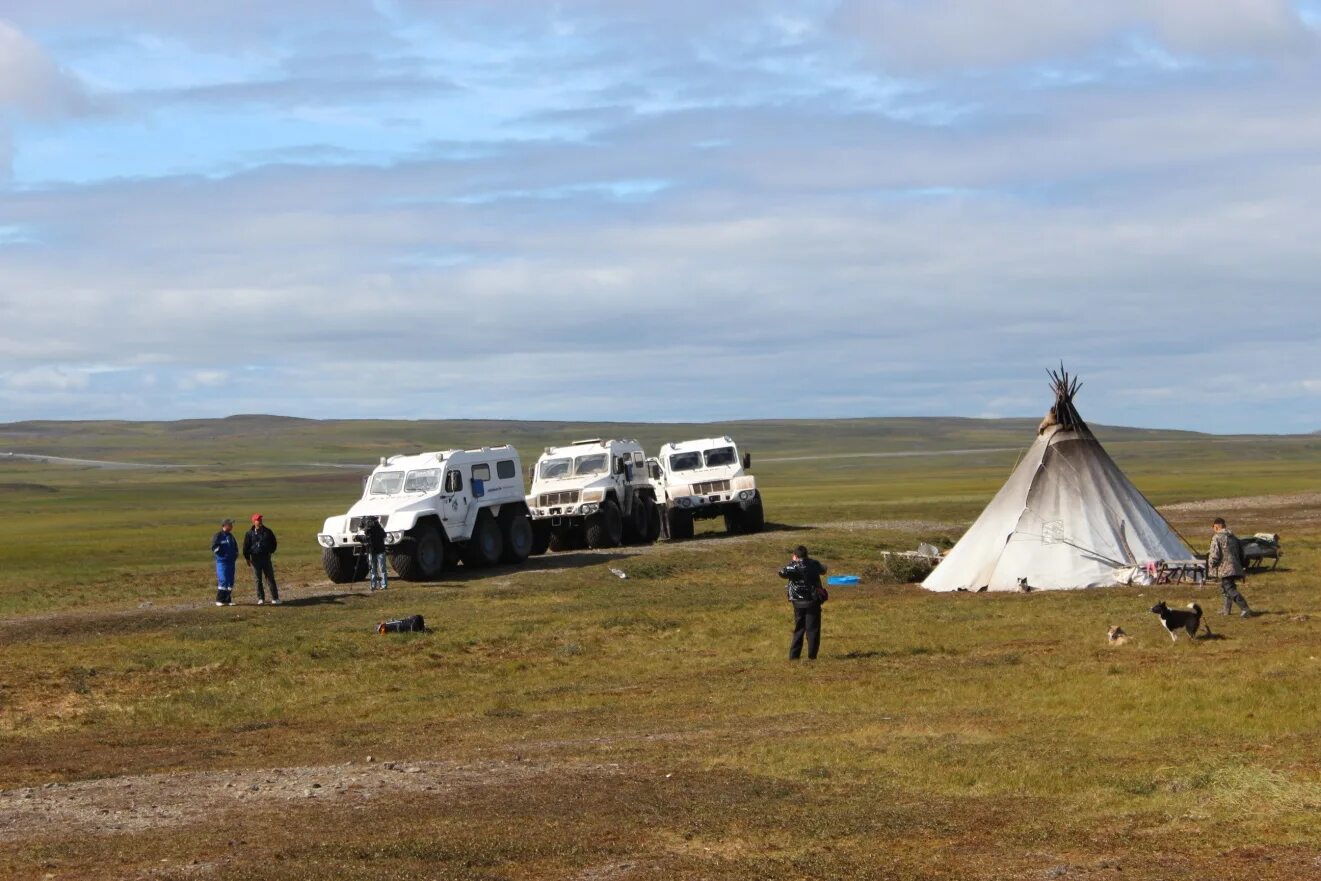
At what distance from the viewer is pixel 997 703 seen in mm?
18188

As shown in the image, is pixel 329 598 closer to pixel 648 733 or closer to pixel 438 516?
pixel 438 516

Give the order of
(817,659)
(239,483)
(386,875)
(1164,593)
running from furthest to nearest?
(239,483)
(1164,593)
(817,659)
(386,875)

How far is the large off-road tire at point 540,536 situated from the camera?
44.2 metres

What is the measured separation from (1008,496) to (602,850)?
935 inches

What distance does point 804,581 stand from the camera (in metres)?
22.0

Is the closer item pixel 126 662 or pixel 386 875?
pixel 386 875

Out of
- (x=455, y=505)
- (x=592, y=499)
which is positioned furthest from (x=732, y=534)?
(x=455, y=505)

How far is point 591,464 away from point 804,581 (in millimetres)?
23944

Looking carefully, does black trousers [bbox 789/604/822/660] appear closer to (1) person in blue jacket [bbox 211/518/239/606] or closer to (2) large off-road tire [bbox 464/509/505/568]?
(1) person in blue jacket [bbox 211/518/239/606]

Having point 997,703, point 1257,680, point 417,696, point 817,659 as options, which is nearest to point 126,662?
point 417,696

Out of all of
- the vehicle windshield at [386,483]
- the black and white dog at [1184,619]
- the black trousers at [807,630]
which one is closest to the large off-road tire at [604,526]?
the vehicle windshield at [386,483]

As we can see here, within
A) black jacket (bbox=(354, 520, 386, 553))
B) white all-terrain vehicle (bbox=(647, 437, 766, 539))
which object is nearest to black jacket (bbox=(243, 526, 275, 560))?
black jacket (bbox=(354, 520, 386, 553))

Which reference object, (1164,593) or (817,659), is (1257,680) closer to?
(817,659)

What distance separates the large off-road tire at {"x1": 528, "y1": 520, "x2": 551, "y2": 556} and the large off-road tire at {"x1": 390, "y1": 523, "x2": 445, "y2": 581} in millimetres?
7210
